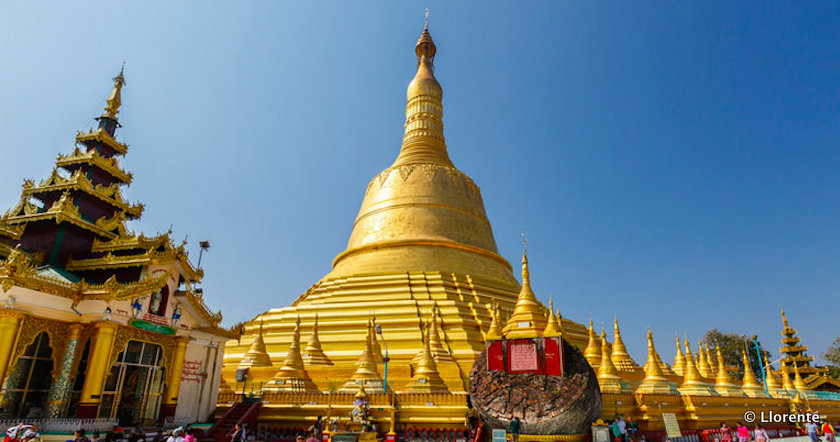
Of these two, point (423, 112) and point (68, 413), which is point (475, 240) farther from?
point (68, 413)

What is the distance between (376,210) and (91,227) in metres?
14.9

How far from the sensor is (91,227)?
41.8 feet

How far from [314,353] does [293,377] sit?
1541 mm

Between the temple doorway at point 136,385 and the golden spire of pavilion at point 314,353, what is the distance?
529cm

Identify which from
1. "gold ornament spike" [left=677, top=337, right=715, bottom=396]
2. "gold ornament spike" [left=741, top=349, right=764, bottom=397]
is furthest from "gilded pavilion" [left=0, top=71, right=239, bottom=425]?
"gold ornament spike" [left=741, top=349, right=764, bottom=397]

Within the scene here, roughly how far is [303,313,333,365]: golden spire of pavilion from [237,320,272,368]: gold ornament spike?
1281 mm

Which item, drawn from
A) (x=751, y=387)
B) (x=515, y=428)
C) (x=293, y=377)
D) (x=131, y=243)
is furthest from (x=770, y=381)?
(x=131, y=243)

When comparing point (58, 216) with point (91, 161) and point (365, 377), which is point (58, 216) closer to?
point (91, 161)

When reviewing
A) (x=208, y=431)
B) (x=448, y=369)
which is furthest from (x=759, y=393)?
(x=208, y=431)

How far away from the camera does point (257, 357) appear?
16984 mm

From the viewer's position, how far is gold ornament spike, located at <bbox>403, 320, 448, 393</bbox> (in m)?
14.5

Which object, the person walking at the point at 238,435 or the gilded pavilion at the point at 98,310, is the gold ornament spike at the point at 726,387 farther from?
the gilded pavilion at the point at 98,310

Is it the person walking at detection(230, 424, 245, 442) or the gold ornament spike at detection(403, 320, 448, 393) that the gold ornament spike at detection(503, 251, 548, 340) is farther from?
the person walking at detection(230, 424, 245, 442)
